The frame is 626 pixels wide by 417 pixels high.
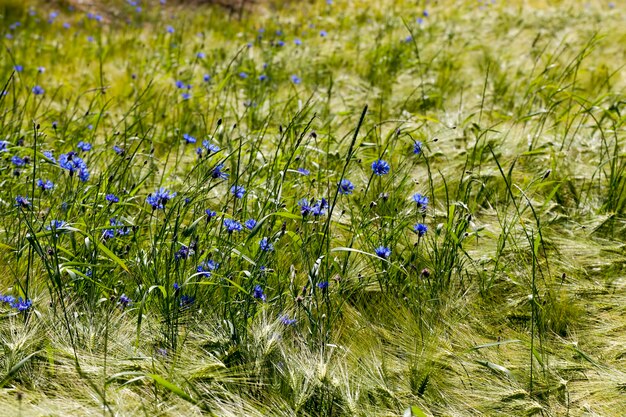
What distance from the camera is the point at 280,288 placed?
2.19 meters

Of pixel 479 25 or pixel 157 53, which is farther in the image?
pixel 479 25

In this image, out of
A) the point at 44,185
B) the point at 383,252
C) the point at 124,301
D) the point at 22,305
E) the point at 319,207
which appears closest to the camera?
the point at 22,305

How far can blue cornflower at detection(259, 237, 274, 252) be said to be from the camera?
208 centimetres

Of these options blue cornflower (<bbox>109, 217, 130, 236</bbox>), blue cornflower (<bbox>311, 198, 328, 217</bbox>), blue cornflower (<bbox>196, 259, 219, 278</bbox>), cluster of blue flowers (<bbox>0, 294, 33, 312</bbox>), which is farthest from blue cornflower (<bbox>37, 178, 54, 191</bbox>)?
blue cornflower (<bbox>311, 198, 328, 217</bbox>)

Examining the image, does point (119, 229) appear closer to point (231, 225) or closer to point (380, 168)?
point (231, 225)

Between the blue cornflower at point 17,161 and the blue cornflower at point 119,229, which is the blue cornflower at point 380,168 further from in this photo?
the blue cornflower at point 17,161

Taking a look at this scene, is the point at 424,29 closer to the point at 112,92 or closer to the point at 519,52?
the point at 519,52

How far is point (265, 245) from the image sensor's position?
A: 2109mm

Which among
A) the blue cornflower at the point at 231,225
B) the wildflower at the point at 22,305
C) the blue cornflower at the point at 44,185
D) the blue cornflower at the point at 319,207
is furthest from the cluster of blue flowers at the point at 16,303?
the blue cornflower at the point at 319,207

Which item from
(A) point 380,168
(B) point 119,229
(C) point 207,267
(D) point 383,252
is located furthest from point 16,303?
(A) point 380,168

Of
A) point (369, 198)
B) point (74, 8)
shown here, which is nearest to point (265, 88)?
point (369, 198)

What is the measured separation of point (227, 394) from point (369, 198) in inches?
49.7

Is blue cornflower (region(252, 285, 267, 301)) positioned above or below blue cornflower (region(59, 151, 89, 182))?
below

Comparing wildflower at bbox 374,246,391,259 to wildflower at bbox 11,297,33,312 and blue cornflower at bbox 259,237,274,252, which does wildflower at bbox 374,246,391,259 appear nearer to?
blue cornflower at bbox 259,237,274,252
